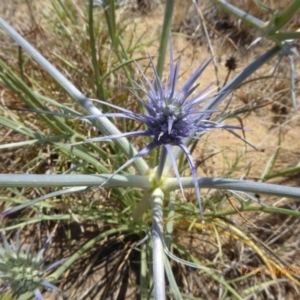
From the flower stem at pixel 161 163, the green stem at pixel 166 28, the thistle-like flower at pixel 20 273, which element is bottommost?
the thistle-like flower at pixel 20 273

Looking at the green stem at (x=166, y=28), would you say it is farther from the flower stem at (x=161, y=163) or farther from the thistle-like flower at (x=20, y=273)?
the thistle-like flower at (x=20, y=273)

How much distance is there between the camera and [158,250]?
747 millimetres

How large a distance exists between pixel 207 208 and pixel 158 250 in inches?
20.5

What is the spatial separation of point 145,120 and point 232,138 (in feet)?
3.29

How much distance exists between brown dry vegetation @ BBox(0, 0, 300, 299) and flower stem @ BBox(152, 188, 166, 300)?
0.21 metres

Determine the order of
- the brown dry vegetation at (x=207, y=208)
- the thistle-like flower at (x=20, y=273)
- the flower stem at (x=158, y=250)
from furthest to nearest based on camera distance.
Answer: the brown dry vegetation at (x=207, y=208) → the thistle-like flower at (x=20, y=273) → the flower stem at (x=158, y=250)

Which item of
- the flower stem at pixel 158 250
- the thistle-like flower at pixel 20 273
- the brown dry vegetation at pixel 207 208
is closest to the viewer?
the flower stem at pixel 158 250

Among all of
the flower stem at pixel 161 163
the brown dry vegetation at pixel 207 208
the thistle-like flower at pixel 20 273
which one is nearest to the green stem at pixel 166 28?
the brown dry vegetation at pixel 207 208

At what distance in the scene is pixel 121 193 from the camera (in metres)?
1.17

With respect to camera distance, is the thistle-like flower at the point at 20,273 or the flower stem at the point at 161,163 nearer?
the flower stem at the point at 161,163

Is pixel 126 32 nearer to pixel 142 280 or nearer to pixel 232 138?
Answer: pixel 232 138

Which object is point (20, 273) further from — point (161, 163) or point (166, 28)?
point (166, 28)

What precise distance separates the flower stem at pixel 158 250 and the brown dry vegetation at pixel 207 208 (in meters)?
0.21

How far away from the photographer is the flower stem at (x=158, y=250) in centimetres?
69
